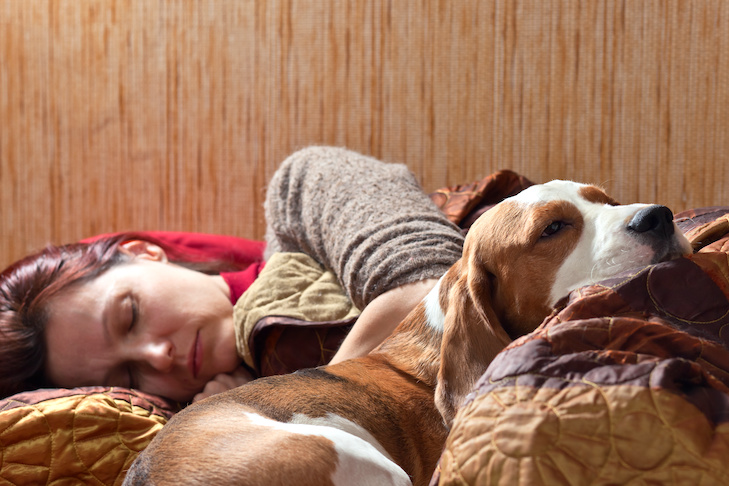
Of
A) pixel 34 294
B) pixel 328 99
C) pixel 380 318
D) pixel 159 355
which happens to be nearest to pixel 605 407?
pixel 380 318

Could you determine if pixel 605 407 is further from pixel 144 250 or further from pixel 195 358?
pixel 144 250

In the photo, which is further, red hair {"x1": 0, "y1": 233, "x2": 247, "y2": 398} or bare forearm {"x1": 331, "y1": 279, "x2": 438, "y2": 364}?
red hair {"x1": 0, "y1": 233, "x2": 247, "y2": 398}

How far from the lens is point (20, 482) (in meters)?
1.16

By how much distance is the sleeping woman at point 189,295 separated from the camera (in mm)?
1483

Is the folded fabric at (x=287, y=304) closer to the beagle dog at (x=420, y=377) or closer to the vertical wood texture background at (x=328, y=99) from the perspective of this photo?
the beagle dog at (x=420, y=377)

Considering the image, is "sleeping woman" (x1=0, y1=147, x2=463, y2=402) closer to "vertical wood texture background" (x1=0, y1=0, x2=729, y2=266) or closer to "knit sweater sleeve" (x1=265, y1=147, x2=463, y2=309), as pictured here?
"knit sweater sleeve" (x1=265, y1=147, x2=463, y2=309)

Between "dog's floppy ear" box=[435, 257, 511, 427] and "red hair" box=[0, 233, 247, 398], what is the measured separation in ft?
3.35

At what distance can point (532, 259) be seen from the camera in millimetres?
1127

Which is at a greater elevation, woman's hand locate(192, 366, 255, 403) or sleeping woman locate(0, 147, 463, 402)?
sleeping woman locate(0, 147, 463, 402)

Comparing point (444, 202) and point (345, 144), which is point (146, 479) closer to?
point (444, 202)

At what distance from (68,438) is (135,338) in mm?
403

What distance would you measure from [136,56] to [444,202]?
4.02ft

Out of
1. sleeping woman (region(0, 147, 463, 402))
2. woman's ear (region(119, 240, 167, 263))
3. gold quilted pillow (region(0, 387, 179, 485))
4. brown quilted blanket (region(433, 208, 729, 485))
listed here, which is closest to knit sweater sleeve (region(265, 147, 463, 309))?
sleeping woman (region(0, 147, 463, 402))

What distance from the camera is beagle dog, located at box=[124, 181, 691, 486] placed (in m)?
0.87
